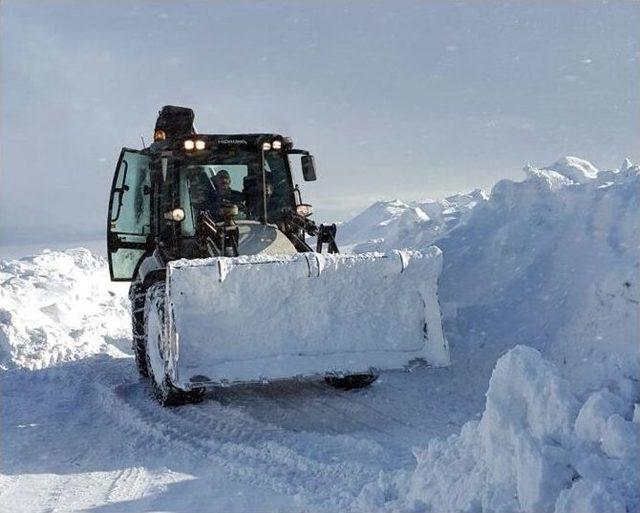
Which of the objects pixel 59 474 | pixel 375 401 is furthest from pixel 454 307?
pixel 59 474

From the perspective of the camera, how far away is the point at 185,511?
381 centimetres

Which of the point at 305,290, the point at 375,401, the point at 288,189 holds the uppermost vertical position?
the point at 288,189

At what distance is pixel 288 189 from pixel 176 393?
8.32ft

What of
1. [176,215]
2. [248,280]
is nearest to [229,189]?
[176,215]

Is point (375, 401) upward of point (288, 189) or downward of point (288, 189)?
downward

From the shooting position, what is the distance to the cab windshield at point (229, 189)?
7203 millimetres

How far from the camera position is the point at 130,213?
7.83m

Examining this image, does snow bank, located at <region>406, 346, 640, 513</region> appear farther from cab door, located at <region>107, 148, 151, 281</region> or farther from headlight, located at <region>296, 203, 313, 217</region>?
cab door, located at <region>107, 148, 151, 281</region>

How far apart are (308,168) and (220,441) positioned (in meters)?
3.33

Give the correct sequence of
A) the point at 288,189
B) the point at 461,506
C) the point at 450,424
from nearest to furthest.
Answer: the point at 461,506, the point at 450,424, the point at 288,189

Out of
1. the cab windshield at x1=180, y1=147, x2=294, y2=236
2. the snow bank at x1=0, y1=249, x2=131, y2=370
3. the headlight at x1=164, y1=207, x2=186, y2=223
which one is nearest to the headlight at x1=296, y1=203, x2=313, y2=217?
the cab windshield at x1=180, y1=147, x2=294, y2=236

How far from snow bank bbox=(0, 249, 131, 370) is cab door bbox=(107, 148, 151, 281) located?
2566 mm

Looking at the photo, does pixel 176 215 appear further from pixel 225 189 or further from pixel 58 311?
pixel 58 311

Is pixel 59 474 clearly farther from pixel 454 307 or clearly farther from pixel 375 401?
pixel 454 307
